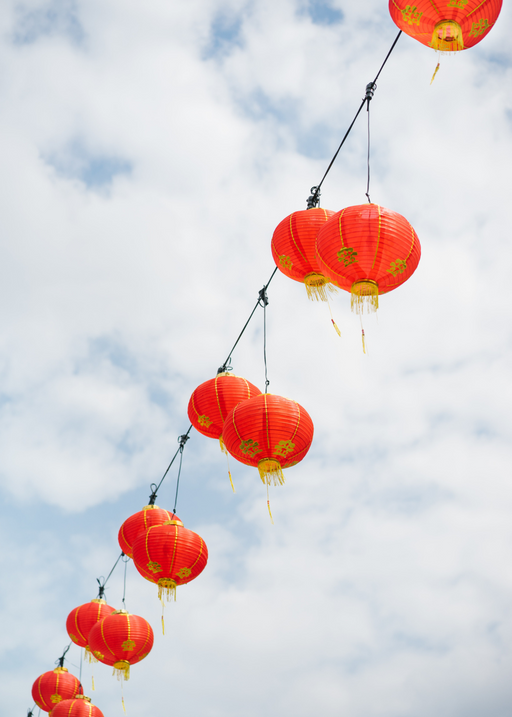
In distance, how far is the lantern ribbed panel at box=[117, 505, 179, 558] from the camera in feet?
22.3

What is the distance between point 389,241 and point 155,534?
10.4 feet

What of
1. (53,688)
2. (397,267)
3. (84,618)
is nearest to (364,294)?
(397,267)

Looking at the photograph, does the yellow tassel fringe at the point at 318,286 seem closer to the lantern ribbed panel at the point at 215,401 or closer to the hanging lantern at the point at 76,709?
the lantern ribbed panel at the point at 215,401

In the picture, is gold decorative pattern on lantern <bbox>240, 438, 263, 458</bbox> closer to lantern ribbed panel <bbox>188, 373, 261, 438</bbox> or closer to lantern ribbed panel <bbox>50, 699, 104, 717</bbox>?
lantern ribbed panel <bbox>188, 373, 261, 438</bbox>

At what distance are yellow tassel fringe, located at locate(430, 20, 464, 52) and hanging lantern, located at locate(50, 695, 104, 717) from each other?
7.93m

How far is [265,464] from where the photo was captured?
4.63 metres

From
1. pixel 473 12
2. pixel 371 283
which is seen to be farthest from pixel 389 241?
pixel 473 12

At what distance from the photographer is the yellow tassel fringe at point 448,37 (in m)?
3.85

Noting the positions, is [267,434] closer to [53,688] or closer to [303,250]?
[303,250]

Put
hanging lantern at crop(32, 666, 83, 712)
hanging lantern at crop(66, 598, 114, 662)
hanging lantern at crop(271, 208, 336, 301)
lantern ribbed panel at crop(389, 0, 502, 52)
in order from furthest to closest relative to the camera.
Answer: hanging lantern at crop(32, 666, 83, 712)
hanging lantern at crop(66, 598, 114, 662)
hanging lantern at crop(271, 208, 336, 301)
lantern ribbed panel at crop(389, 0, 502, 52)

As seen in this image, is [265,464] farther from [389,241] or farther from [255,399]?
[389,241]

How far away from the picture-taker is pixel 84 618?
7.71 metres

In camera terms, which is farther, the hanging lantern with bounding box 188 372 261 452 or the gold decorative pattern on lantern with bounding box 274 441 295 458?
the hanging lantern with bounding box 188 372 261 452

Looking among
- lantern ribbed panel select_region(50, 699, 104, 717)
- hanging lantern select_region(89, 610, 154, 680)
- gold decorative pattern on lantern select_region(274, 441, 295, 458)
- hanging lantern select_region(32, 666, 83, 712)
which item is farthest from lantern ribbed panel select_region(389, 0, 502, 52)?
hanging lantern select_region(32, 666, 83, 712)
